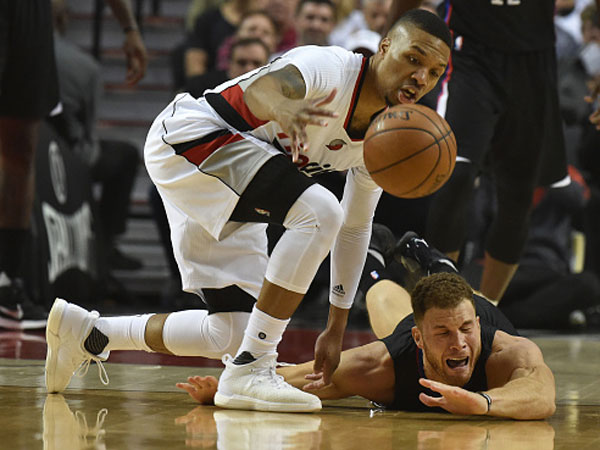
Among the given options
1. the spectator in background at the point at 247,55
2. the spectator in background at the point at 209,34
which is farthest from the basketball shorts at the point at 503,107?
the spectator in background at the point at 209,34

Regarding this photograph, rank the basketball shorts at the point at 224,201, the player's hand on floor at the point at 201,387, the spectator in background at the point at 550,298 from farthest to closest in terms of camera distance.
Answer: the spectator in background at the point at 550,298
the player's hand on floor at the point at 201,387
the basketball shorts at the point at 224,201

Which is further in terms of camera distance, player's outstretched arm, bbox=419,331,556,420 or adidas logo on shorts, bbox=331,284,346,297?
adidas logo on shorts, bbox=331,284,346,297

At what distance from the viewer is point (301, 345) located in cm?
570

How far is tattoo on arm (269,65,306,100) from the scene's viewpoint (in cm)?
344

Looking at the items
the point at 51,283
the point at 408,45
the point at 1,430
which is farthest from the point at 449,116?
the point at 51,283

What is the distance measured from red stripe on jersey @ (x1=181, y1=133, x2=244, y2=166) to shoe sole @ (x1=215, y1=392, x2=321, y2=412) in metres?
0.85

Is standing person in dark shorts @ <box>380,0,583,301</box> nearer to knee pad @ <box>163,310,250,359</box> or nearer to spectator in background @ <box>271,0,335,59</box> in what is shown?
knee pad @ <box>163,310,250,359</box>

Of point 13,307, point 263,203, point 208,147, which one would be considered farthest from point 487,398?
point 13,307

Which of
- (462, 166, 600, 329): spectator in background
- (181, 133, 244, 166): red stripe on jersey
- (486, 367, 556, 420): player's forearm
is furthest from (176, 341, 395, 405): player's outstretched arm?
(462, 166, 600, 329): spectator in background

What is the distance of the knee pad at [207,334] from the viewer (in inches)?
157

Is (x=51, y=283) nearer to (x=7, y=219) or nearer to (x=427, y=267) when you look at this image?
(x=7, y=219)

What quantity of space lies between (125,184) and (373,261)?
Answer: 13.5 feet

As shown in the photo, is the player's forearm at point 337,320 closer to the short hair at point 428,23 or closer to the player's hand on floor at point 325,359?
the player's hand on floor at point 325,359

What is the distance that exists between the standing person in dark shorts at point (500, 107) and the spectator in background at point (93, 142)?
145 inches
